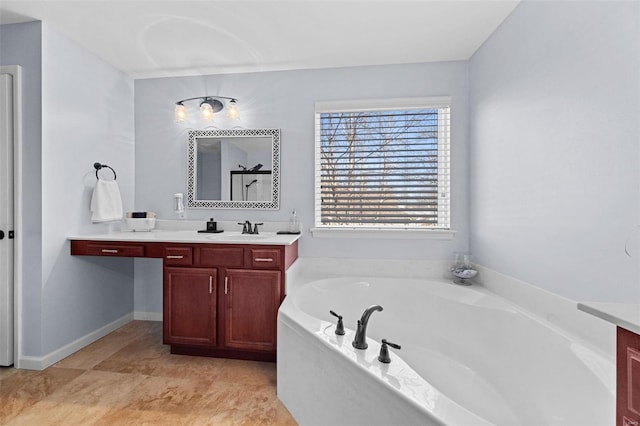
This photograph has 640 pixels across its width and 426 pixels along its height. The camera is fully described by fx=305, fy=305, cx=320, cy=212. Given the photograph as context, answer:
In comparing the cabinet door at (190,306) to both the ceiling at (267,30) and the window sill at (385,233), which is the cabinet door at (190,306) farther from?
the ceiling at (267,30)

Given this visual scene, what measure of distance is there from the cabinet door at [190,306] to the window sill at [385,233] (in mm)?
1003

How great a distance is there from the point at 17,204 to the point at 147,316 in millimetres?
1476

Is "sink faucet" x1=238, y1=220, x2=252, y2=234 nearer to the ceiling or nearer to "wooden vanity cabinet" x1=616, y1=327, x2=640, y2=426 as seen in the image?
the ceiling

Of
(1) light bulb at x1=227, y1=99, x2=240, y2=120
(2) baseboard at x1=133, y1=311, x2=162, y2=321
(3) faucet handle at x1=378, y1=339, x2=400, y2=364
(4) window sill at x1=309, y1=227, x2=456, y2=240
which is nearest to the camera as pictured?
(3) faucet handle at x1=378, y1=339, x2=400, y2=364

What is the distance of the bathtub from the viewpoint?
3.71 feet

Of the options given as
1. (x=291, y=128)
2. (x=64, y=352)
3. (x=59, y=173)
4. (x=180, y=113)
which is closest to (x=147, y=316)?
(x=64, y=352)

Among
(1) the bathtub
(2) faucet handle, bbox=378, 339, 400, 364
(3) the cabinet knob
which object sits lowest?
(1) the bathtub

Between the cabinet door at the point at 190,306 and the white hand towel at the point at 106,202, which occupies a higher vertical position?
the white hand towel at the point at 106,202

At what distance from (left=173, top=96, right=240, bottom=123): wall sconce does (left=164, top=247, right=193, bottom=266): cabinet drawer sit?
1.24 metres

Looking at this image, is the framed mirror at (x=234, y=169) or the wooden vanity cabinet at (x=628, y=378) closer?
the wooden vanity cabinet at (x=628, y=378)

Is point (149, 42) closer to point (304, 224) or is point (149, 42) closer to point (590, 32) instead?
point (304, 224)

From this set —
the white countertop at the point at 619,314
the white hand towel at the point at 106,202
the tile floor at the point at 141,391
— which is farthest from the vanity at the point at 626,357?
the white hand towel at the point at 106,202

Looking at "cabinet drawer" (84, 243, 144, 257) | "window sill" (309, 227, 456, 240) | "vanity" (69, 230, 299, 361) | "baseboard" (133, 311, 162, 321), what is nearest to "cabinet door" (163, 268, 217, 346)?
"vanity" (69, 230, 299, 361)

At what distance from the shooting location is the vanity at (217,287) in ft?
7.13
